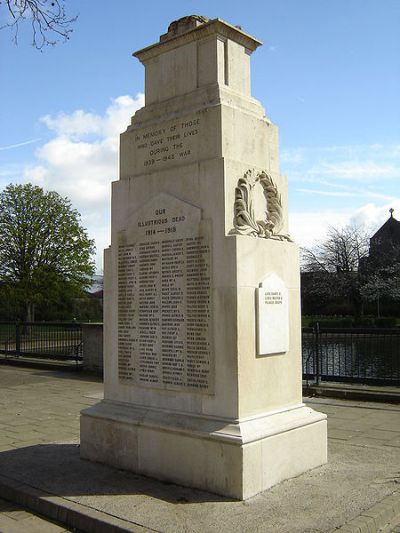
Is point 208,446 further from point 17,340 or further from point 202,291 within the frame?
point 17,340

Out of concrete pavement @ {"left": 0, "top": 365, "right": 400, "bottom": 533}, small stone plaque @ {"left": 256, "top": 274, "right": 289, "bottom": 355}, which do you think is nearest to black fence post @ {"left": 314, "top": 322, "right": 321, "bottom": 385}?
concrete pavement @ {"left": 0, "top": 365, "right": 400, "bottom": 533}

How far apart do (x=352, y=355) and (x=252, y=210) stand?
23.5ft

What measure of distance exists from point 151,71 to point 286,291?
2.91 m

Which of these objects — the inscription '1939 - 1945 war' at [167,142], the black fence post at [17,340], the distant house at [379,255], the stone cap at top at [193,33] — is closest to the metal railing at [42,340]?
the black fence post at [17,340]

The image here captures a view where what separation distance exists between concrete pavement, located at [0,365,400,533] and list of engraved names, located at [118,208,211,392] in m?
1.07

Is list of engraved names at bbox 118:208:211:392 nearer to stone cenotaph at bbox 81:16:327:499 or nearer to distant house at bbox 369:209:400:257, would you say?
stone cenotaph at bbox 81:16:327:499

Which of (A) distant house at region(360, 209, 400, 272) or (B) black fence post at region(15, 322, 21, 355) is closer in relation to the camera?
(B) black fence post at region(15, 322, 21, 355)

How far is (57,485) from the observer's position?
5445 millimetres

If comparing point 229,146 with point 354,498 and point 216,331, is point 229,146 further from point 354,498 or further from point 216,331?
point 354,498

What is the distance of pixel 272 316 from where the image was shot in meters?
5.68

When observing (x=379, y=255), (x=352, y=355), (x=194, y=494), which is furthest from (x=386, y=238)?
(x=194, y=494)

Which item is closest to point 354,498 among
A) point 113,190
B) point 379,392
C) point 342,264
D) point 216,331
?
point 216,331

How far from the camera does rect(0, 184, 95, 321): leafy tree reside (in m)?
33.6

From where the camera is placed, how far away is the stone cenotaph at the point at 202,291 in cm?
531
